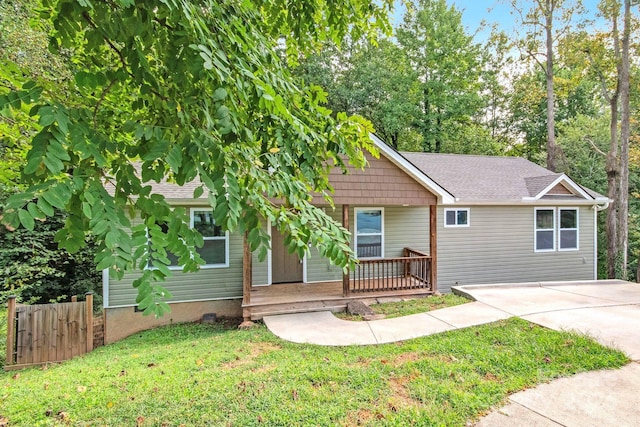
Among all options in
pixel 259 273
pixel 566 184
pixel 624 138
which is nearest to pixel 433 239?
pixel 259 273

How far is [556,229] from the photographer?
10680 millimetres

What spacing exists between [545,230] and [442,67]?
13146mm

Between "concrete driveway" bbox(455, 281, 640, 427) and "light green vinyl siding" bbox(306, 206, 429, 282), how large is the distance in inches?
82.9

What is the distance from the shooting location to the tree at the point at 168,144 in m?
1.36

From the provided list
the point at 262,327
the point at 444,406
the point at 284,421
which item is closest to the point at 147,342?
the point at 262,327

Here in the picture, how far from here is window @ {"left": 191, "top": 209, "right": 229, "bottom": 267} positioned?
26.5 ft

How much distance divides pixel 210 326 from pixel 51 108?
7090 millimetres

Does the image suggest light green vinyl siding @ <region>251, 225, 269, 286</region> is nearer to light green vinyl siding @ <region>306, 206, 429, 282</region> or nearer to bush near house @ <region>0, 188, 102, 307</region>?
light green vinyl siding @ <region>306, 206, 429, 282</region>

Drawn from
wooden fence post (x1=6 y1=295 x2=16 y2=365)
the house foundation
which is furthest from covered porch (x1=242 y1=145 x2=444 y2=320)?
wooden fence post (x1=6 y1=295 x2=16 y2=365)

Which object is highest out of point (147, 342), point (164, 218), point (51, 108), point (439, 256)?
point (51, 108)

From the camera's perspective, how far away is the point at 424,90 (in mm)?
20172

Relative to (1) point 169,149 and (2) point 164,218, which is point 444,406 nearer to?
(2) point 164,218

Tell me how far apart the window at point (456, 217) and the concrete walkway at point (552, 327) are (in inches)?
83.0

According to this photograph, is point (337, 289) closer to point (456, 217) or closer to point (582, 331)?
point (456, 217)
